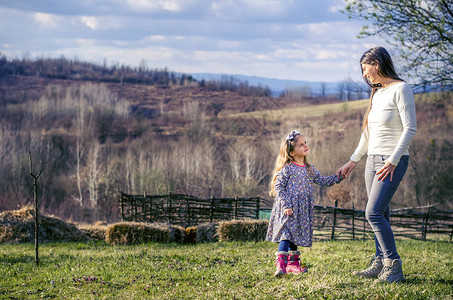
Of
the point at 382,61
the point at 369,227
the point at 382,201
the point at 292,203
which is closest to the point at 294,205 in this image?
the point at 292,203

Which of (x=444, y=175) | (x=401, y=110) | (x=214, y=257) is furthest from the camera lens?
(x=444, y=175)

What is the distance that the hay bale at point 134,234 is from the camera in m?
12.3

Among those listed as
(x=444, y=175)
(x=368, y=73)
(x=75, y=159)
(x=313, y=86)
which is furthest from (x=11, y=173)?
(x=313, y=86)

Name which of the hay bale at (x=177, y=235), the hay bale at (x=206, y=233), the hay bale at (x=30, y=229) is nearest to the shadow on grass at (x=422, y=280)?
the hay bale at (x=206, y=233)

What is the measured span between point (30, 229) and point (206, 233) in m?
4.73

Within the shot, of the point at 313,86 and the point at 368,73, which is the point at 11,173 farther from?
the point at 313,86

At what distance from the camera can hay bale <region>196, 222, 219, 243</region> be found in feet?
42.5

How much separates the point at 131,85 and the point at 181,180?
10394 cm

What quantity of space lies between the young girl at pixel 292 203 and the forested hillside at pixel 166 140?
877 centimetres

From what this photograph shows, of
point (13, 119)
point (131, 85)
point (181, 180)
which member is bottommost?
point (181, 180)

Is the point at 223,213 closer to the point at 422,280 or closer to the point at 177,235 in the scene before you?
the point at 177,235

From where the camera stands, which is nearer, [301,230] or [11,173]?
[301,230]

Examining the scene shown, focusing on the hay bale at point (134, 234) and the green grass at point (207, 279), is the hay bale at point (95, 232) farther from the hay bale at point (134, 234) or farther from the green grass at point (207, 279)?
the green grass at point (207, 279)

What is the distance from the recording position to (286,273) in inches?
225
